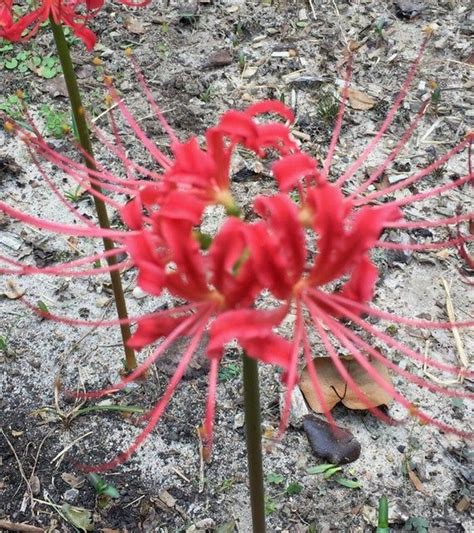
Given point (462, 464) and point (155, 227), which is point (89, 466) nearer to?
point (462, 464)

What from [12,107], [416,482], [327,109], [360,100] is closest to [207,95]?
[327,109]

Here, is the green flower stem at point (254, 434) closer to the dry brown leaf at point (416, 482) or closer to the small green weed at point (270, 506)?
the small green weed at point (270, 506)

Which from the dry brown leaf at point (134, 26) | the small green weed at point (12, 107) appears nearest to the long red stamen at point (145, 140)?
the small green weed at point (12, 107)

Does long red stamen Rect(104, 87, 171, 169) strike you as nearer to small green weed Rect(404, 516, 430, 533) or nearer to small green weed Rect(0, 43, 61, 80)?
small green weed Rect(404, 516, 430, 533)

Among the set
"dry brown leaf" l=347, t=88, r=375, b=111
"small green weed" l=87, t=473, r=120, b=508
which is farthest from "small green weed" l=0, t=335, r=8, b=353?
"dry brown leaf" l=347, t=88, r=375, b=111

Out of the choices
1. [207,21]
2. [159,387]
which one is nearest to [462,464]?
[159,387]

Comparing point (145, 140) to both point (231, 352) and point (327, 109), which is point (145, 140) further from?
point (327, 109)
